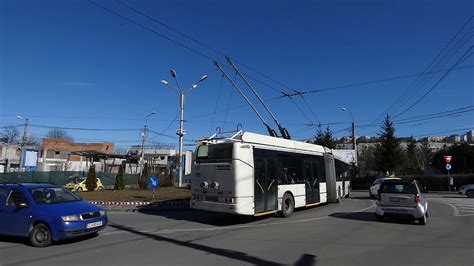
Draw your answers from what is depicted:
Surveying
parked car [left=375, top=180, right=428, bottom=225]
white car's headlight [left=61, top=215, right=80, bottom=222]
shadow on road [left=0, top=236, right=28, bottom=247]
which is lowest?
shadow on road [left=0, top=236, right=28, bottom=247]

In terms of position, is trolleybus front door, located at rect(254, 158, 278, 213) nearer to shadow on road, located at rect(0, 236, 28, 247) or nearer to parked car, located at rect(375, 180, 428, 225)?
parked car, located at rect(375, 180, 428, 225)

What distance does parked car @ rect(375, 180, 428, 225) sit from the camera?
13500 millimetres

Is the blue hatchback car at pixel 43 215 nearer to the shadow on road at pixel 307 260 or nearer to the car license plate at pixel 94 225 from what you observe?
the car license plate at pixel 94 225

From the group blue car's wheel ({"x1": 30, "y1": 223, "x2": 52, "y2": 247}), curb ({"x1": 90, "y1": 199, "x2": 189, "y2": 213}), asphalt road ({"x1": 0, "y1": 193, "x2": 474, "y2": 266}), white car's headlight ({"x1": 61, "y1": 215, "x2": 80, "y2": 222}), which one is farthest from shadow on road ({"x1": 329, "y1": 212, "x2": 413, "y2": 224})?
blue car's wheel ({"x1": 30, "y1": 223, "x2": 52, "y2": 247})

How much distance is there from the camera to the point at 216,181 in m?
14.3

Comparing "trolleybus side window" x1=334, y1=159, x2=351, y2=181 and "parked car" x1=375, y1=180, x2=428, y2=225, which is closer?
"parked car" x1=375, y1=180, x2=428, y2=225

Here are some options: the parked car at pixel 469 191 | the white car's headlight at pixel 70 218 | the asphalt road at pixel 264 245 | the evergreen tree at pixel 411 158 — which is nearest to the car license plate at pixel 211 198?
the asphalt road at pixel 264 245

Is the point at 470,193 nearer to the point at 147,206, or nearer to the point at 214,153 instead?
the point at 147,206

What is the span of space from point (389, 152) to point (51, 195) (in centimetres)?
5094

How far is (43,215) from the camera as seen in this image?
972cm

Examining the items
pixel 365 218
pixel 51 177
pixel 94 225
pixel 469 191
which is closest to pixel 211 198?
pixel 94 225

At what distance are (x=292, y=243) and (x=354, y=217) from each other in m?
6.74

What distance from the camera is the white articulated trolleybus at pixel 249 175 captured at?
1388cm

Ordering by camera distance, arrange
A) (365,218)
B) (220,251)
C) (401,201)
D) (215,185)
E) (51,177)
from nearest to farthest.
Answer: (220,251), (401,201), (215,185), (365,218), (51,177)
